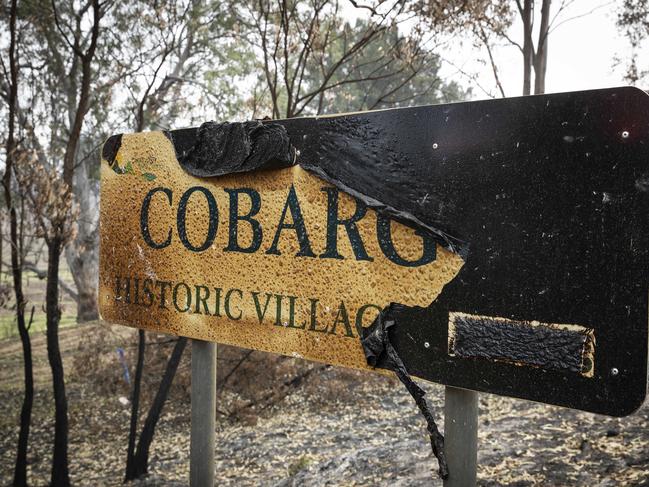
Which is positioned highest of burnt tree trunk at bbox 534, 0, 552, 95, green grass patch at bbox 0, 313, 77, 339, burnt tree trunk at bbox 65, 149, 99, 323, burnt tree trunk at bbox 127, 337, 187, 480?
burnt tree trunk at bbox 534, 0, 552, 95

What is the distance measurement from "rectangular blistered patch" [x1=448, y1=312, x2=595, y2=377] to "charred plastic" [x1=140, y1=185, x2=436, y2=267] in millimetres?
147

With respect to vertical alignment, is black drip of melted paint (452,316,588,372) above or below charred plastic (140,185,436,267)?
below

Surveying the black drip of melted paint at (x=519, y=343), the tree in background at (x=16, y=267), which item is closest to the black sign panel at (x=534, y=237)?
the black drip of melted paint at (x=519, y=343)

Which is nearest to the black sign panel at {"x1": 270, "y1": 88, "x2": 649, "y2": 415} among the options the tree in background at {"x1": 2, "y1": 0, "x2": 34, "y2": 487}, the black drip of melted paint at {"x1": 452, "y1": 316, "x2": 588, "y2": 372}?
the black drip of melted paint at {"x1": 452, "y1": 316, "x2": 588, "y2": 372}

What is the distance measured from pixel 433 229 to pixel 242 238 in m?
0.48

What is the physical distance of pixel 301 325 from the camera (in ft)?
3.47

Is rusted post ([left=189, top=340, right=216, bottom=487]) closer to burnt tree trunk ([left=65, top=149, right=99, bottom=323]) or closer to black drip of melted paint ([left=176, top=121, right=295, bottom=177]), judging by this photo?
black drip of melted paint ([left=176, top=121, right=295, bottom=177])

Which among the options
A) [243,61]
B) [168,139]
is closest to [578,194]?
[168,139]

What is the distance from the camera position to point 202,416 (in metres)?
1.29

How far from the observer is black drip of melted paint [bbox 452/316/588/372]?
760 millimetres

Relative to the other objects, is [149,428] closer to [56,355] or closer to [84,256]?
[56,355]

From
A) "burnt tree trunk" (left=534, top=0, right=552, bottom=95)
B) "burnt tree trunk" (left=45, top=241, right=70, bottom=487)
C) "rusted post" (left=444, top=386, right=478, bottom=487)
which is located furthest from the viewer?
"burnt tree trunk" (left=534, top=0, right=552, bottom=95)

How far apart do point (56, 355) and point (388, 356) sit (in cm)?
366

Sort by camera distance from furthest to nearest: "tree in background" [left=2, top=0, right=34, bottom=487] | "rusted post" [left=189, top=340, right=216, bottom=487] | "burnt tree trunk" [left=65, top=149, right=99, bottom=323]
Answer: "burnt tree trunk" [left=65, top=149, right=99, bottom=323], "tree in background" [left=2, top=0, right=34, bottom=487], "rusted post" [left=189, top=340, right=216, bottom=487]
